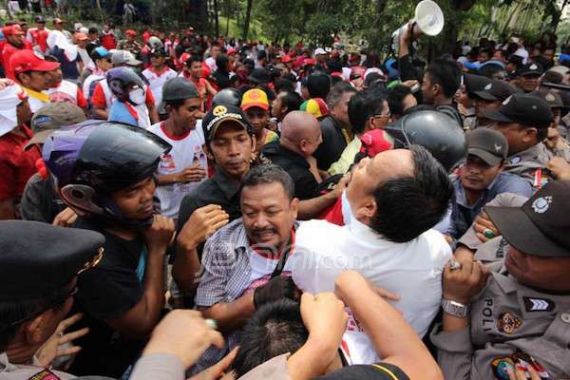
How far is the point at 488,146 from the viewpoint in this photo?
2555mm

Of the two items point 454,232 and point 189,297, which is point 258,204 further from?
point 454,232

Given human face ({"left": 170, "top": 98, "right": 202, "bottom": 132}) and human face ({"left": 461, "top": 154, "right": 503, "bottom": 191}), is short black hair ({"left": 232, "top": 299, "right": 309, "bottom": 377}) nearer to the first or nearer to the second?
human face ({"left": 461, "top": 154, "right": 503, "bottom": 191})

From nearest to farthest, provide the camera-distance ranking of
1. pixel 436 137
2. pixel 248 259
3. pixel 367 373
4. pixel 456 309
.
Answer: pixel 367 373 → pixel 456 309 → pixel 248 259 → pixel 436 137

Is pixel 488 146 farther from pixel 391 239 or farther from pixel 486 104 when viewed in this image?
pixel 486 104

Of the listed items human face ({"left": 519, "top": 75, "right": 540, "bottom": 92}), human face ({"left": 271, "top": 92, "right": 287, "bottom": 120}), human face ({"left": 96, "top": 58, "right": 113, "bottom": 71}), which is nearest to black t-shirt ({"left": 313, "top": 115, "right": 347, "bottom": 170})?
human face ({"left": 271, "top": 92, "right": 287, "bottom": 120})

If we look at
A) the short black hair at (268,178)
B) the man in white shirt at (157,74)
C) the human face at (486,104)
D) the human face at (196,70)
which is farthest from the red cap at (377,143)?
the man in white shirt at (157,74)

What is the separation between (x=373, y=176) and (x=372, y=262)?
12.9 inches

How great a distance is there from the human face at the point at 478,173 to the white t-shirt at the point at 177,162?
217cm

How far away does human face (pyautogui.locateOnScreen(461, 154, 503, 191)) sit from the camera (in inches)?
101

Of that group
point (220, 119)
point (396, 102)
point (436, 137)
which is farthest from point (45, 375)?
point (396, 102)

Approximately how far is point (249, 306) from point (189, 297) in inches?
23.8

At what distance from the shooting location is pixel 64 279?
1.25 meters

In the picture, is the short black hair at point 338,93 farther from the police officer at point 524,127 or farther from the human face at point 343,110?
the police officer at point 524,127

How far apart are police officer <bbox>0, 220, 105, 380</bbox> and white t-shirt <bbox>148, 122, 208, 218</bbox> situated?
2211mm
